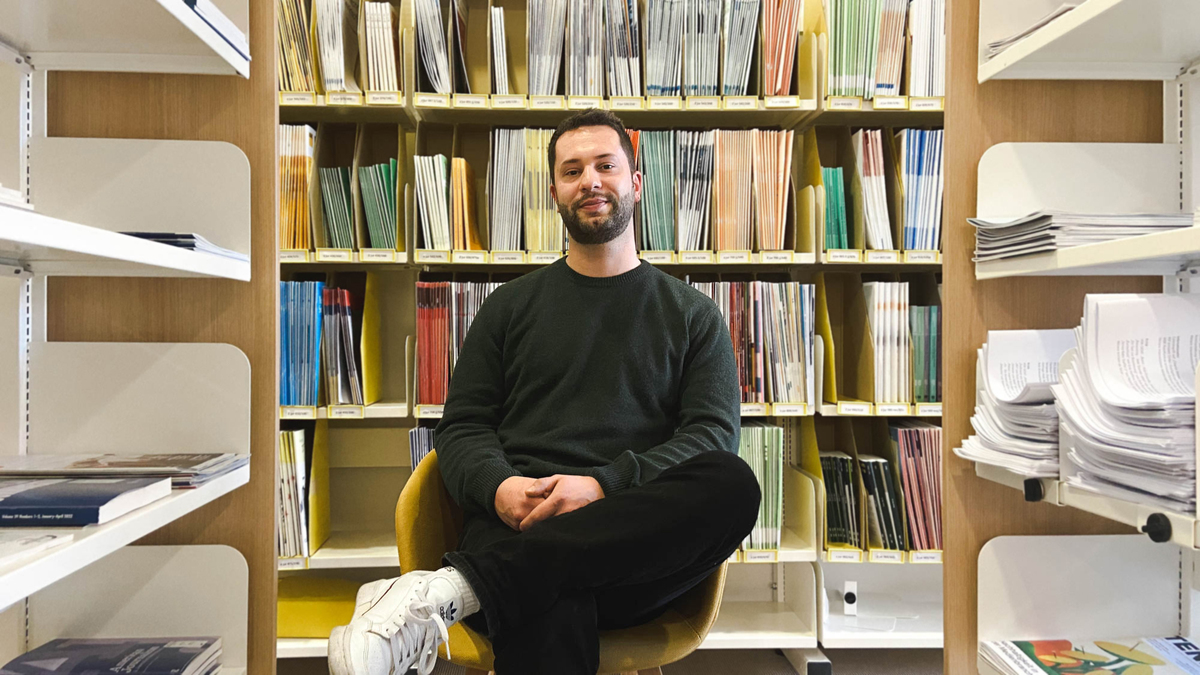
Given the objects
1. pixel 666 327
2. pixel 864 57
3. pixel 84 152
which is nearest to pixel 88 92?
pixel 84 152

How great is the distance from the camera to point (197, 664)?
4.55 ft

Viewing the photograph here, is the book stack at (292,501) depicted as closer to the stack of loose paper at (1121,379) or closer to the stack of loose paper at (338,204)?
the stack of loose paper at (338,204)

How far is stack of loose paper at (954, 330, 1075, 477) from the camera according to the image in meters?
1.22

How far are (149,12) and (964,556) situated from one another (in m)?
1.72

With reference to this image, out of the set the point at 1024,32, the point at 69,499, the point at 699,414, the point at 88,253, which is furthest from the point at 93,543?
the point at 1024,32

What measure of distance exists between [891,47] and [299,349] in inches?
75.0

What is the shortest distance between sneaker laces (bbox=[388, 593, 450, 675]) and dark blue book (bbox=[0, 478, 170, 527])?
411 mm

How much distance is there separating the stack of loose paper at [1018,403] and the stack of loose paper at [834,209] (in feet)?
2.78

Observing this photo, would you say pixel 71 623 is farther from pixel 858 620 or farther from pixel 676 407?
pixel 858 620

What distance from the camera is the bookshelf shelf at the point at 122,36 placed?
4.04ft

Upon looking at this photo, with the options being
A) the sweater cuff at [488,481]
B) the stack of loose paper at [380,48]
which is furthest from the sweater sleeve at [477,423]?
the stack of loose paper at [380,48]

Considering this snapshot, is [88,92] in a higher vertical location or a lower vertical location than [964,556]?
higher

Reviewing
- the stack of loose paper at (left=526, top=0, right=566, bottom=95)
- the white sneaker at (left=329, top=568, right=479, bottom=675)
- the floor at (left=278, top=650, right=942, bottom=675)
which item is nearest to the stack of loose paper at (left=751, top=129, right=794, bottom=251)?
the stack of loose paper at (left=526, top=0, right=566, bottom=95)

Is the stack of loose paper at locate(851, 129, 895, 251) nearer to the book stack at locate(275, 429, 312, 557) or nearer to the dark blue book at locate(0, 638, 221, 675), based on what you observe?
the book stack at locate(275, 429, 312, 557)
